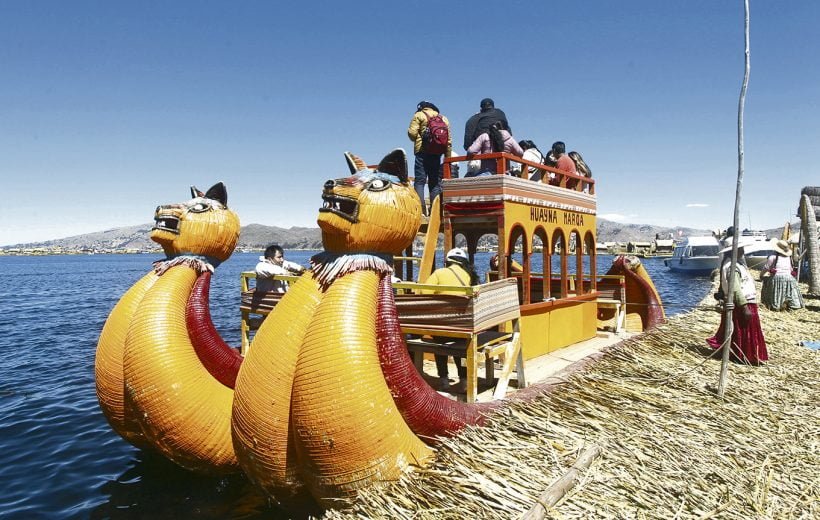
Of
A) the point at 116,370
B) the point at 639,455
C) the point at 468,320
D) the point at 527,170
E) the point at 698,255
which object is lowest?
the point at 698,255

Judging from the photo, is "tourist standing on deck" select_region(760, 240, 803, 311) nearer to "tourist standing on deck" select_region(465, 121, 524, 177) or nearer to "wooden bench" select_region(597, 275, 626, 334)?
"wooden bench" select_region(597, 275, 626, 334)

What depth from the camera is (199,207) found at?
6.68 metres

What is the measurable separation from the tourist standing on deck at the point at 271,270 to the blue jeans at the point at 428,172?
8.47 feet

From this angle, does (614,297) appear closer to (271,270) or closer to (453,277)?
(453,277)

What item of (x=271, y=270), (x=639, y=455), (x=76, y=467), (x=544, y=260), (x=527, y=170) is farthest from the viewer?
(x=544, y=260)

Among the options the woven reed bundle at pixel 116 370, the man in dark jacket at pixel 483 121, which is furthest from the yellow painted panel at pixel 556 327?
the woven reed bundle at pixel 116 370

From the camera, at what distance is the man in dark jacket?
9.21 meters

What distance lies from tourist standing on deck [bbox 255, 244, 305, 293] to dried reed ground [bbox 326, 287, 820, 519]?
4.53 metres

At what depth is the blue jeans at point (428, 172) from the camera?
9.23 meters

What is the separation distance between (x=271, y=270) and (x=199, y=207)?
2329 mm

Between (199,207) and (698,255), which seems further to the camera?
(698,255)

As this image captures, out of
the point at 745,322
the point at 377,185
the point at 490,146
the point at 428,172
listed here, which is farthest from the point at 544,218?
the point at 377,185

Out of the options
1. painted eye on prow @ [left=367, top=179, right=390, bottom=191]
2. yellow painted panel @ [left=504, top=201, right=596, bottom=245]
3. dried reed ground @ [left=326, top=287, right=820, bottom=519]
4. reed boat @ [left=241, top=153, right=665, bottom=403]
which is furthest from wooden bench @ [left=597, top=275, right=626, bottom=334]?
painted eye on prow @ [left=367, top=179, right=390, bottom=191]

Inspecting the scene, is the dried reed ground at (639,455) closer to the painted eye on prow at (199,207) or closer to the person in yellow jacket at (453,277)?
the person in yellow jacket at (453,277)
